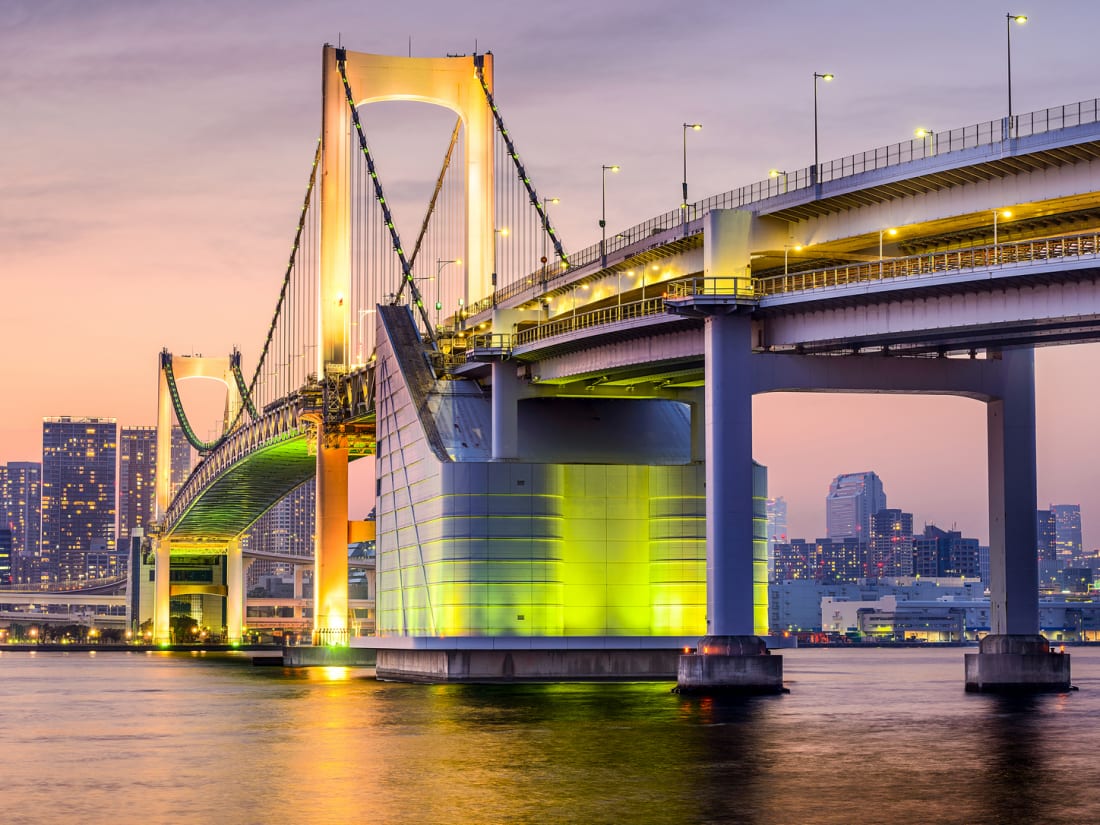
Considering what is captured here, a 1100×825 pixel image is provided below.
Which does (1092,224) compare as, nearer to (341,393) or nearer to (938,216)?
(938,216)

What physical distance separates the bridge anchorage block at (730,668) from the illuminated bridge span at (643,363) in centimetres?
70

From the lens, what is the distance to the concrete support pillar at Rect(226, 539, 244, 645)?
597 feet

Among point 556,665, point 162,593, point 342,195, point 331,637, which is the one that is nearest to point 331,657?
point 331,637

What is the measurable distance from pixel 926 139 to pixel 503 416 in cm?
2892

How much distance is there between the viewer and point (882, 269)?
56.3m

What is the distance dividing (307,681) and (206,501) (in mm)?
69853

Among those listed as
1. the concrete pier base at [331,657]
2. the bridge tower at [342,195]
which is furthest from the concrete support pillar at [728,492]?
Result: the concrete pier base at [331,657]

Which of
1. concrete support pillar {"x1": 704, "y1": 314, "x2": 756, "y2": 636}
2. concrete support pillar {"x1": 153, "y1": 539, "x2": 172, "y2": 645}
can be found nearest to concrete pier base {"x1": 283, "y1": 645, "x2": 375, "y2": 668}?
concrete support pillar {"x1": 704, "y1": 314, "x2": 756, "y2": 636}

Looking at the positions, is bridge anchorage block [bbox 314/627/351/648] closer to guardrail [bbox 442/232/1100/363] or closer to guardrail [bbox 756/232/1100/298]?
guardrail [bbox 442/232/1100/363]

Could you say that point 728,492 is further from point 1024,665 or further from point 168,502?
point 168,502

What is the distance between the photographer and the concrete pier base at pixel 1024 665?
2480 inches

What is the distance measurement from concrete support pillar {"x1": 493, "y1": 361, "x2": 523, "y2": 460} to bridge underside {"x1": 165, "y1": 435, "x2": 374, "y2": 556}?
3276 centimetres

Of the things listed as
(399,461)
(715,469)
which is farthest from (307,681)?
(715,469)

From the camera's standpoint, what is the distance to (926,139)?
54.8 metres
